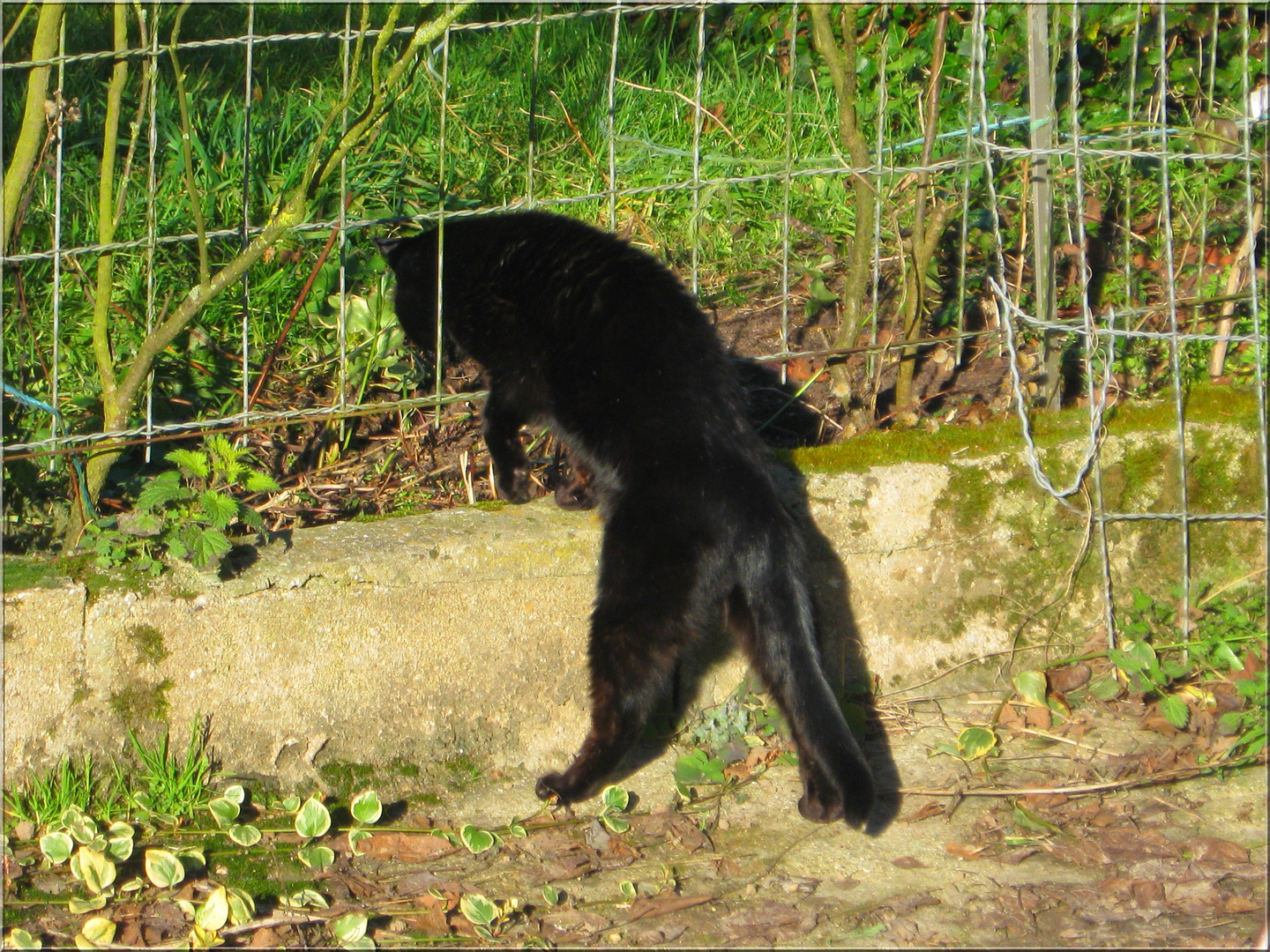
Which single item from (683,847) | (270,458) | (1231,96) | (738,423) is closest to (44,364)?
(270,458)

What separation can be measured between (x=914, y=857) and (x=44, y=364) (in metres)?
2.72

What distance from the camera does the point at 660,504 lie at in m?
2.60

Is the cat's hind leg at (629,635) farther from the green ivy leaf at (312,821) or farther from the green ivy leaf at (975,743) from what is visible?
the green ivy leaf at (975,743)

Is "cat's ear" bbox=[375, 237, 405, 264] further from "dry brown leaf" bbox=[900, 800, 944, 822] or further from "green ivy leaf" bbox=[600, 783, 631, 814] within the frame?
"dry brown leaf" bbox=[900, 800, 944, 822]

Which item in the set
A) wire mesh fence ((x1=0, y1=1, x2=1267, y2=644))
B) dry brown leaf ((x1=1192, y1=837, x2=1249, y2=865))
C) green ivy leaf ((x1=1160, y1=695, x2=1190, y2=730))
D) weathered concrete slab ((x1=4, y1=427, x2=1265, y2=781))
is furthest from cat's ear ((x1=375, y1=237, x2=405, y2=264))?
dry brown leaf ((x1=1192, y1=837, x2=1249, y2=865))

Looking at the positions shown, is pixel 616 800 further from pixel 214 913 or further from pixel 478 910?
pixel 214 913

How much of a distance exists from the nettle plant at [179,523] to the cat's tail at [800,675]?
119cm

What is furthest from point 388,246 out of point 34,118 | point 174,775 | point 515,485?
point 174,775

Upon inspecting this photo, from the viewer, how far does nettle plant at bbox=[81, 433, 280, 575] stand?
102 inches

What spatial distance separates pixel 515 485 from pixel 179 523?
2.91ft

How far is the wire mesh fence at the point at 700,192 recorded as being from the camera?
3.03 meters

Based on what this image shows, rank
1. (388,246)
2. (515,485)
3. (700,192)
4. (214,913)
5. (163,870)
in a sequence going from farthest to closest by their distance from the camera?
(700,192), (388,246), (515,485), (163,870), (214,913)

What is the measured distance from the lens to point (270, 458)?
339 centimetres

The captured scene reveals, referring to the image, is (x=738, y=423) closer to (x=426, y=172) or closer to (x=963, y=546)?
(x=963, y=546)
